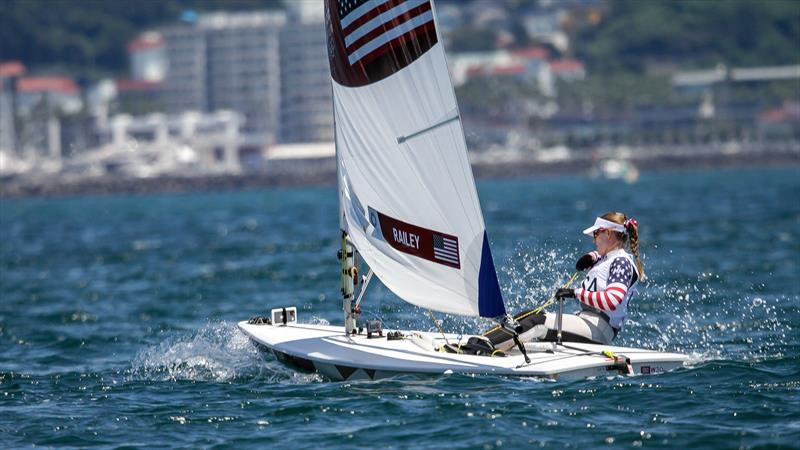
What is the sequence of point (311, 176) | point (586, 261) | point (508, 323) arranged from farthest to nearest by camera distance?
point (311, 176), point (586, 261), point (508, 323)

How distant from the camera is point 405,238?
13.1 m

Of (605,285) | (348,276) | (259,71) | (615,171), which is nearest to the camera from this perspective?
(605,285)

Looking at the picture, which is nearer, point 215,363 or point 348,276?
point 348,276

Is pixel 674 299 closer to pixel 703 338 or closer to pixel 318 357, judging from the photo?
pixel 703 338

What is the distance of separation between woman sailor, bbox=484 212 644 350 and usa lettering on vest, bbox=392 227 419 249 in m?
1.05

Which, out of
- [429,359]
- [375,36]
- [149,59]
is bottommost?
[429,359]

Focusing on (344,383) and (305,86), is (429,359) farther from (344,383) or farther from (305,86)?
(305,86)

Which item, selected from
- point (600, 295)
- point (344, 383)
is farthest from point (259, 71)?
point (600, 295)

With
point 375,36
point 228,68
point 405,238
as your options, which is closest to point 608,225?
point 405,238

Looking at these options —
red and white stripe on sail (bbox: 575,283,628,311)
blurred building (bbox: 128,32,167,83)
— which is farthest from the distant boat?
red and white stripe on sail (bbox: 575,283,628,311)

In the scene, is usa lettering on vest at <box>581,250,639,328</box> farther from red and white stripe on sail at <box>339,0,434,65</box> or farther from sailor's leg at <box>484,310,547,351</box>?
red and white stripe on sail at <box>339,0,434,65</box>

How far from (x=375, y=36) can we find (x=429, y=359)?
9.52 ft

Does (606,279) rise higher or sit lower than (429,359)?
higher

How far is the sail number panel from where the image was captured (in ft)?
42.2
